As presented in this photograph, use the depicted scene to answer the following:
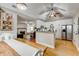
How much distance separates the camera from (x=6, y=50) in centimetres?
228

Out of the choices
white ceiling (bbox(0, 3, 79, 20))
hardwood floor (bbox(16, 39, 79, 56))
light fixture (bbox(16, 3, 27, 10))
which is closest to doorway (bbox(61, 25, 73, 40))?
hardwood floor (bbox(16, 39, 79, 56))

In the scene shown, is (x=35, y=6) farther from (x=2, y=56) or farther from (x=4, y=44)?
(x=2, y=56)

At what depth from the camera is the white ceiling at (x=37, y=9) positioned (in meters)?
2.23

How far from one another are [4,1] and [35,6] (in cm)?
55

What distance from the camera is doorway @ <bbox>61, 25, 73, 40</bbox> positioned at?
2.26 metres

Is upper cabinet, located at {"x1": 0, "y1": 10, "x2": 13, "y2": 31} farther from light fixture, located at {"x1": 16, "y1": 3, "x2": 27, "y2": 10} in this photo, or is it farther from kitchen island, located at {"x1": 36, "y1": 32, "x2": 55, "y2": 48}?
kitchen island, located at {"x1": 36, "y1": 32, "x2": 55, "y2": 48}

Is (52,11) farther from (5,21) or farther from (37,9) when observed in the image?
(5,21)

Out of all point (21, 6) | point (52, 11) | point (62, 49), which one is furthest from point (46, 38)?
point (21, 6)

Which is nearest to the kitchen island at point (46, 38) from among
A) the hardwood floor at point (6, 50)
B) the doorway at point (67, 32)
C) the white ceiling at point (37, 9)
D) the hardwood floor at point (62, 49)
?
the hardwood floor at point (62, 49)

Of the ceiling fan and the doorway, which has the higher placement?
the ceiling fan

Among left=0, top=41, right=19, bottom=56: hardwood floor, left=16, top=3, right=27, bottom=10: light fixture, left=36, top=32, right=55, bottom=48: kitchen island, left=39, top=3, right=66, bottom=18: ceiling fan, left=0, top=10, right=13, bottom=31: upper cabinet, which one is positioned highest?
left=16, top=3, right=27, bottom=10: light fixture

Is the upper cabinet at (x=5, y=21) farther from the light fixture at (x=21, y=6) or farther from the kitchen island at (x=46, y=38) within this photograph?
the kitchen island at (x=46, y=38)

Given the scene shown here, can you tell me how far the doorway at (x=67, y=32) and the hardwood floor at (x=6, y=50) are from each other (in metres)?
0.89

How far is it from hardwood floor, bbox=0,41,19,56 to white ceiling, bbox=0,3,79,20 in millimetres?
593
